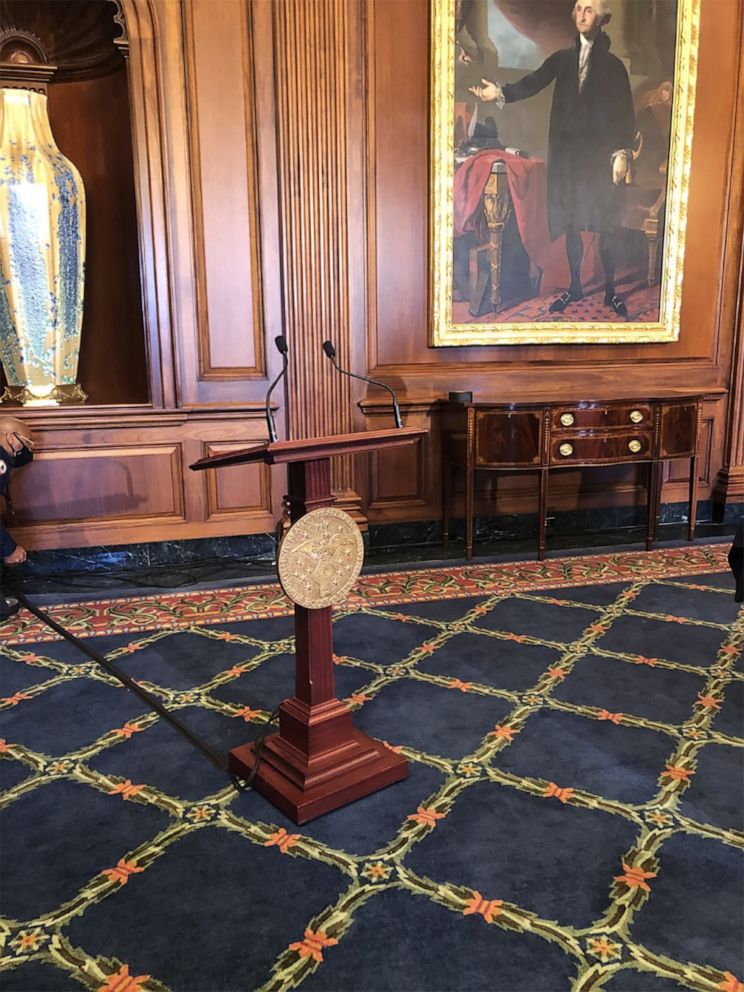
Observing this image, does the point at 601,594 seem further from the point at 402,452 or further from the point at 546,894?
the point at 546,894

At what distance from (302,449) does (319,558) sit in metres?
0.31

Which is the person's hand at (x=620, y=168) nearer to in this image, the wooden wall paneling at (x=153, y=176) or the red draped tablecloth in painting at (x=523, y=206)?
the red draped tablecloth in painting at (x=523, y=206)

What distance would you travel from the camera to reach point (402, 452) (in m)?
4.84

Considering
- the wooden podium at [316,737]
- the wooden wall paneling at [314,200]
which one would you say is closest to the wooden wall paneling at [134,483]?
the wooden wall paneling at [314,200]

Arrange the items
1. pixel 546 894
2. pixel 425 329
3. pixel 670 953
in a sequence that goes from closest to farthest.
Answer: pixel 670 953
pixel 546 894
pixel 425 329

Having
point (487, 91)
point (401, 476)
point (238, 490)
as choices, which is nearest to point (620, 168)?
point (487, 91)

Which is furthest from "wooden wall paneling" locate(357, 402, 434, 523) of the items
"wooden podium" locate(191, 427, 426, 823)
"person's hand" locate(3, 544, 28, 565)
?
"wooden podium" locate(191, 427, 426, 823)

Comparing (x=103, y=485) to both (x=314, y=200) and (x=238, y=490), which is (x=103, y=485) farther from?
(x=314, y=200)

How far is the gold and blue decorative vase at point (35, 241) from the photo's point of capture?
160 inches

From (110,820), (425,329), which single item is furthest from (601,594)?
(110,820)

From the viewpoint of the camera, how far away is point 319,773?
84.1 inches

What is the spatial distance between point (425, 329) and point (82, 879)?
3563mm

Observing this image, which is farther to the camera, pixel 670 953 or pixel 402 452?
pixel 402 452

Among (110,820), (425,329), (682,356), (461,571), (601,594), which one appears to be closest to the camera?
(110,820)
